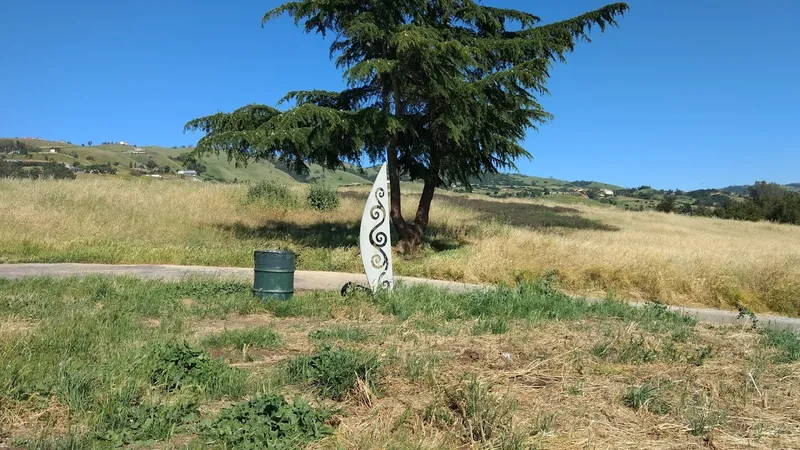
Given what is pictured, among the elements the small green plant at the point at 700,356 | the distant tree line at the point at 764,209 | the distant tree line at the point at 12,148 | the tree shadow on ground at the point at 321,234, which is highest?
the distant tree line at the point at 12,148

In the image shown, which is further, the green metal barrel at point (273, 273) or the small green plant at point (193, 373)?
the green metal barrel at point (273, 273)

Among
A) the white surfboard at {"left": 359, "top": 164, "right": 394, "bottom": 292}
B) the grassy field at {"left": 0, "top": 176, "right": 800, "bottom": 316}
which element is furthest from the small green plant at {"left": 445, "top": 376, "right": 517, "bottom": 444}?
the grassy field at {"left": 0, "top": 176, "right": 800, "bottom": 316}

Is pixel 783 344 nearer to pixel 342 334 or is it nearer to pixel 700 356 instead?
pixel 700 356

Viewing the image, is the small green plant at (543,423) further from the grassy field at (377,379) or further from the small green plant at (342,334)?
the small green plant at (342,334)

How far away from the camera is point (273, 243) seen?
17.0m

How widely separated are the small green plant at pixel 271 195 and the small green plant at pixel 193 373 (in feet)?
62.8

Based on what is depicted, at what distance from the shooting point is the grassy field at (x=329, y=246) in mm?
12312

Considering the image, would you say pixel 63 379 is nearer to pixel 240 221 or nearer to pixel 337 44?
pixel 337 44

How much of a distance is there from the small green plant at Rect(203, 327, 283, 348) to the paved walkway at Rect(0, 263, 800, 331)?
4.20 m

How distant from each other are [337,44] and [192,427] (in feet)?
47.9

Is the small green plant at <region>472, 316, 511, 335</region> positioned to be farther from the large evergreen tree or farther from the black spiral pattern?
the large evergreen tree

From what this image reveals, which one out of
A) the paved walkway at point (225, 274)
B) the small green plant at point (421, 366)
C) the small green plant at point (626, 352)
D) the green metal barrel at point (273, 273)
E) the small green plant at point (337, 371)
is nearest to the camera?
the small green plant at point (337, 371)

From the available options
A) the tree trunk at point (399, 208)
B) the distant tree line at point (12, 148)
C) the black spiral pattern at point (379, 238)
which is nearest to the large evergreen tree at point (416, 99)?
the tree trunk at point (399, 208)

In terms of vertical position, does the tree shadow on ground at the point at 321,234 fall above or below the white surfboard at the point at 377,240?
below
